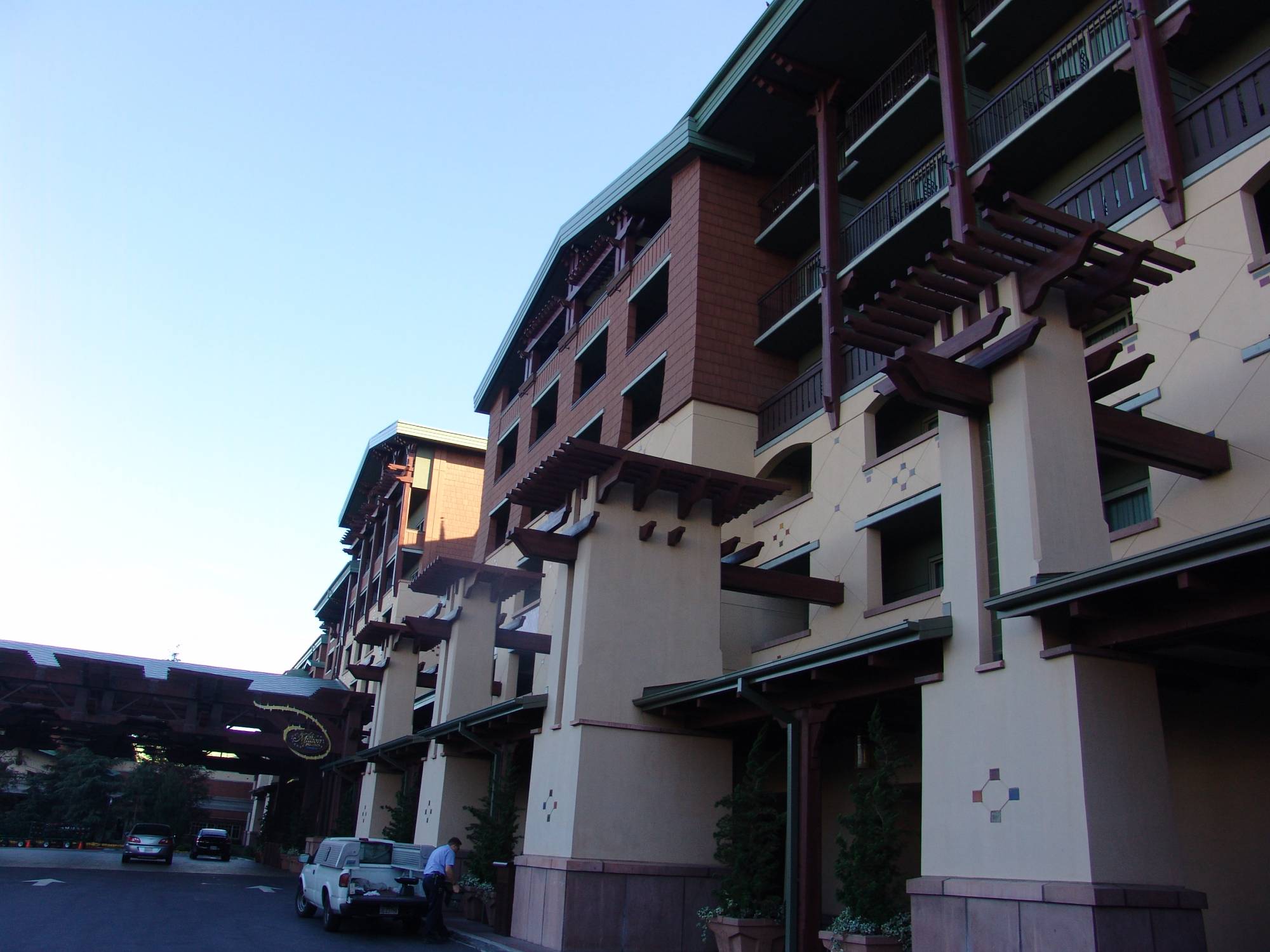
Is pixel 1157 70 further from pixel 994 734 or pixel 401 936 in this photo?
pixel 401 936

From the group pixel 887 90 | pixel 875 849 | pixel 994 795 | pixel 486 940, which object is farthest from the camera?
pixel 887 90

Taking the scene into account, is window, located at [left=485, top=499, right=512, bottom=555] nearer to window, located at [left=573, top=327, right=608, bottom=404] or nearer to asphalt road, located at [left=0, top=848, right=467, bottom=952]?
window, located at [left=573, top=327, right=608, bottom=404]

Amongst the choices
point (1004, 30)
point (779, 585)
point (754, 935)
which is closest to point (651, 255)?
point (1004, 30)

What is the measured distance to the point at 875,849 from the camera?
11.5 meters

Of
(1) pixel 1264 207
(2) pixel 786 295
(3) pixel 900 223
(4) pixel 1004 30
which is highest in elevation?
(4) pixel 1004 30

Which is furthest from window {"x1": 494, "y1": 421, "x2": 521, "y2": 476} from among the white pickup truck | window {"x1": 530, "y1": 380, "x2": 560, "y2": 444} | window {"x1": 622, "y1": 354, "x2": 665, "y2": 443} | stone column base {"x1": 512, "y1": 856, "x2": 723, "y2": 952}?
stone column base {"x1": 512, "y1": 856, "x2": 723, "y2": 952}

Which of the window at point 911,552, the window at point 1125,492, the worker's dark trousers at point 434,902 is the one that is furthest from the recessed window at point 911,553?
the worker's dark trousers at point 434,902

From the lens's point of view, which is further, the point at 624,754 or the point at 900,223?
the point at 900,223

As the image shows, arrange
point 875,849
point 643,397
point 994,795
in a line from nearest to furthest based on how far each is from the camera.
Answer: point 994,795, point 875,849, point 643,397

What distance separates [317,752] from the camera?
37812mm

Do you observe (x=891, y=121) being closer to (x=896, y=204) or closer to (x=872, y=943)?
(x=896, y=204)

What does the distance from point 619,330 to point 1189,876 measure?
65.0 feet

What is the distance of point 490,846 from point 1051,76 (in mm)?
16805

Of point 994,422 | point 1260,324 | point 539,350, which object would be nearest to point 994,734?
point 994,422
